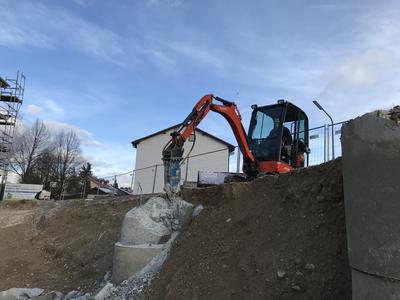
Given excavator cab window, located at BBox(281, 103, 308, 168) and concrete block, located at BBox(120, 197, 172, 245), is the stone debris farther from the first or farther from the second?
excavator cab window, located at BBox(281, 103, 308, 168)

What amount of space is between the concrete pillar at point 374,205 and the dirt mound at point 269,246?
49.4 inches

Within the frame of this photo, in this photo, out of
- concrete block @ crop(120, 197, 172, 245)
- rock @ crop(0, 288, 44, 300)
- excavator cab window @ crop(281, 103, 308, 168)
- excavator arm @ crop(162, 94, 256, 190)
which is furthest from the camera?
excavator cab window @ crop(281, 103, 308, 168)

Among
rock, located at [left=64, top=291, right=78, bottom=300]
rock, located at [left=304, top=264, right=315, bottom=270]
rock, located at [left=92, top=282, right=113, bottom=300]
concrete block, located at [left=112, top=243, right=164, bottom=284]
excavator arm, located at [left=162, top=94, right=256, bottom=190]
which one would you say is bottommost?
rock, located at [left=64, top=291, right=78, bottom=300]

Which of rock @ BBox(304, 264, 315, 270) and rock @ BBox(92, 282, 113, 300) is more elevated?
rock @ BBox(304, 264, 315, 270)

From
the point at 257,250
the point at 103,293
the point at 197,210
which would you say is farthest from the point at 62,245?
the point at 257,250

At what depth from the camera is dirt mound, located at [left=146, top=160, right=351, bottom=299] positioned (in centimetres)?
586

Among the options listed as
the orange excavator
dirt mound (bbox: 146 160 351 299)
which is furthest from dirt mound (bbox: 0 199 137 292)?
the orange excavator

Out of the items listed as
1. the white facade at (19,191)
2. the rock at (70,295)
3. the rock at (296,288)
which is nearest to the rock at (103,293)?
the rock at (70,295)

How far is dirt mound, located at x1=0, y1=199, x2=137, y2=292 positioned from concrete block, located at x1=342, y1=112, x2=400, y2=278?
874cm

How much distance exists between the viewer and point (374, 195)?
3.98m

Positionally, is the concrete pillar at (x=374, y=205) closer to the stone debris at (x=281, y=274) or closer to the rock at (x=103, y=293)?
the stone debris at (x=281, y=274)

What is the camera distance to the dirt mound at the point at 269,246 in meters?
5.86

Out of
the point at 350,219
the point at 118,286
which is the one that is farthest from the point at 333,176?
the point at 118,286

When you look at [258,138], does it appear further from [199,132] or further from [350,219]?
[199,132]
